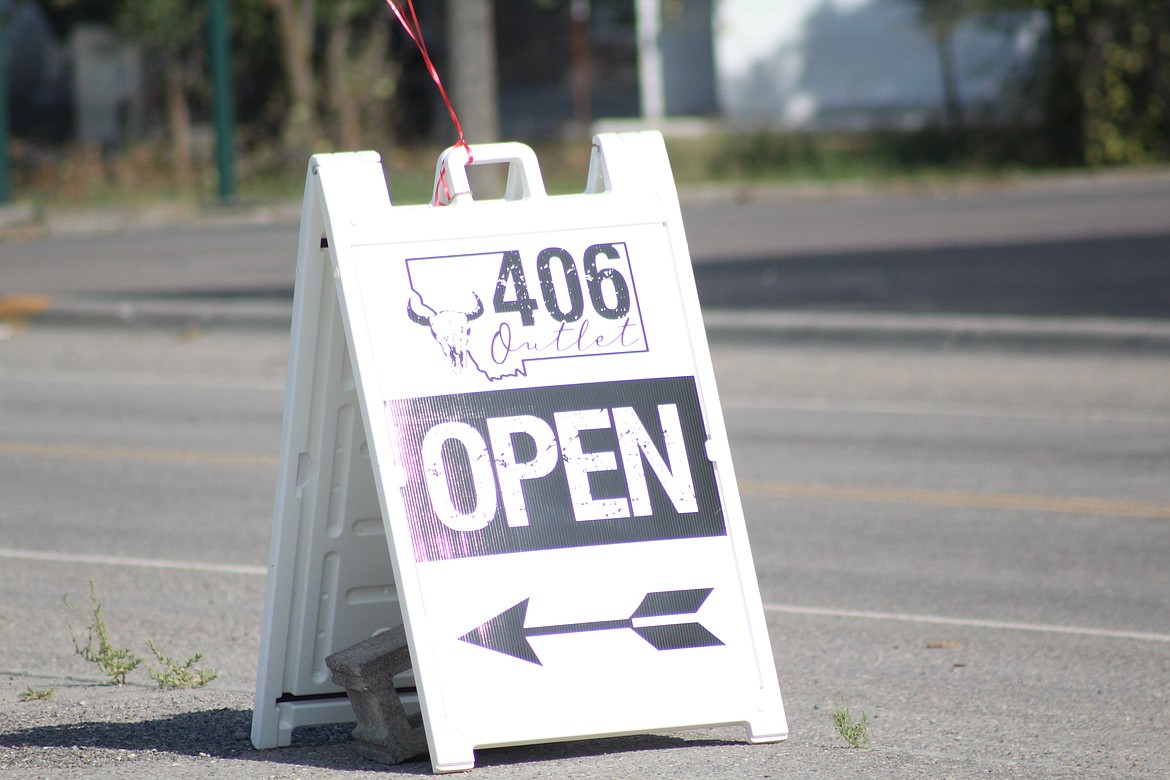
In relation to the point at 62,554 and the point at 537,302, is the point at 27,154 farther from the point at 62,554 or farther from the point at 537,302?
the point at 537,302

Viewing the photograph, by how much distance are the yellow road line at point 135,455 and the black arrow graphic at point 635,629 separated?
510cm

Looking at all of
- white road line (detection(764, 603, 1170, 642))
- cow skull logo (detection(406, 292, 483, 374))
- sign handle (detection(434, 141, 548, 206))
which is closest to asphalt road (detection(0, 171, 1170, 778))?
white road line (detection(764, 603, 1170, 642))

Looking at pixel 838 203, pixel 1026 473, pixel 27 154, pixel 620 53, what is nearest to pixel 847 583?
pixel 1026 473

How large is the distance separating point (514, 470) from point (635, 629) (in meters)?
0.51

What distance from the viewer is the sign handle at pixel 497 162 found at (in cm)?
401

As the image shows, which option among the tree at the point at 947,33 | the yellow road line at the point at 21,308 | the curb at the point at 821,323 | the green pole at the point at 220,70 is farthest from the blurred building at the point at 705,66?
the yellow road line at the point at 21,308

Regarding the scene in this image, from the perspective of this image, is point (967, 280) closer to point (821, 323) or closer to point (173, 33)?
point (821, 323)

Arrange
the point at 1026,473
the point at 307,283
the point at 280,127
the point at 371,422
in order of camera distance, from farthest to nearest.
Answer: the point at 280,127, the point at 1026,473, the point at 307,283, the point at 371,422

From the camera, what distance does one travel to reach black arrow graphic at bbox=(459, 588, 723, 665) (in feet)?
12.2

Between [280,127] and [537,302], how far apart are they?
82.6 ft

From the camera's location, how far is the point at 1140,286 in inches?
548

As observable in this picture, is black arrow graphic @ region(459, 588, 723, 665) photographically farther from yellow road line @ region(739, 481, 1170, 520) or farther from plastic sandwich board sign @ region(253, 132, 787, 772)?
yellow road line @ region(739, 481, 1170, 520)

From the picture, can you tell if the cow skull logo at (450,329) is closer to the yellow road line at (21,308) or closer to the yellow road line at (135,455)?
the yellow road line at (135,455)

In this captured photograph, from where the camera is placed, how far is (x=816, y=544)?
6.90 m
